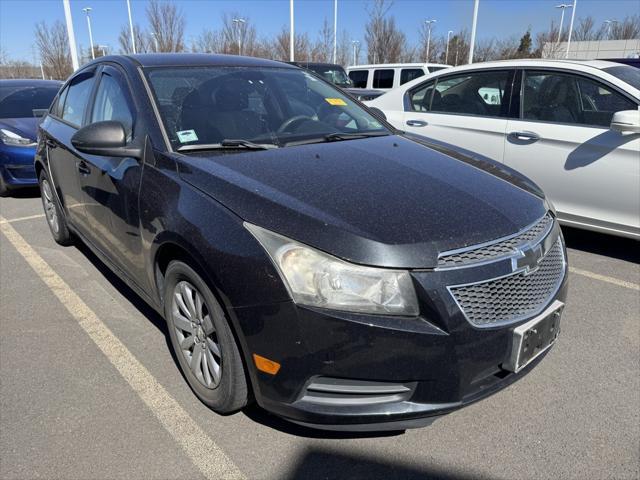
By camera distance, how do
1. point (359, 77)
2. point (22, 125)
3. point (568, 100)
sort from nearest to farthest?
point (568, 100) → point (22, 125) → point (359, 77)

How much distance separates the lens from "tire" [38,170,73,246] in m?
4.50

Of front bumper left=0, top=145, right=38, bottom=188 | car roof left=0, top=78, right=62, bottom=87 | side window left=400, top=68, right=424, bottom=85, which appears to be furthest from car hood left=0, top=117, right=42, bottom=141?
side window left=400, top=68, right=424, bottom=85

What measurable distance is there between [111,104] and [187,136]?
86 centimetres

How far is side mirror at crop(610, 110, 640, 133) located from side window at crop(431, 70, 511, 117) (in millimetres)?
1122

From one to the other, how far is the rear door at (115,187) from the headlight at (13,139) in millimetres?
3629

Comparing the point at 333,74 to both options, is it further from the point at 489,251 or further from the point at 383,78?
the point at 489,251

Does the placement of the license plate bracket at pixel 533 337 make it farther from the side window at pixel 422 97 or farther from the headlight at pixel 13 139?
the headlight at pixel 13 139

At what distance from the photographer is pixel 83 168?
3.34m

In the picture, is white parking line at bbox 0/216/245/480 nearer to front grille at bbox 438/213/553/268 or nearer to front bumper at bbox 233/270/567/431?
front bumper at bbox 233/270/567/431

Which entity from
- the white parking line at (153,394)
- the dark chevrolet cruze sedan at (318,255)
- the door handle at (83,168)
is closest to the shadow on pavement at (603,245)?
the dark chevrolet cruze sedan at (318,255)

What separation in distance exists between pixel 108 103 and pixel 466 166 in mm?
2262

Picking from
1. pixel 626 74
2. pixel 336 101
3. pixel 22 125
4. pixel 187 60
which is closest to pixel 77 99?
pixel 187 60

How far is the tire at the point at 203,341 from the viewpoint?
2158 millimetres

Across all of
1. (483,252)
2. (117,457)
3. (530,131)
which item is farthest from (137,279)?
(530,131)
